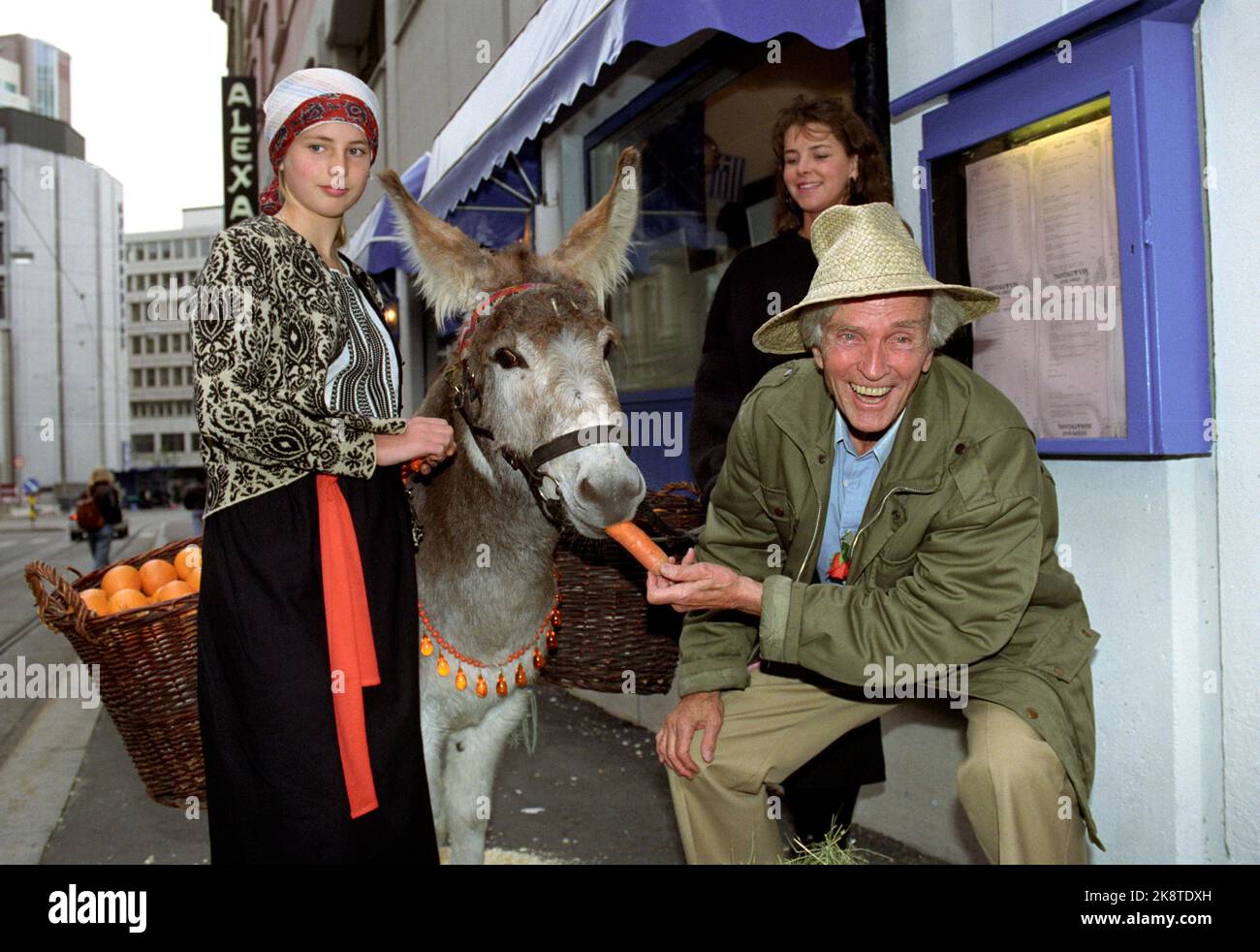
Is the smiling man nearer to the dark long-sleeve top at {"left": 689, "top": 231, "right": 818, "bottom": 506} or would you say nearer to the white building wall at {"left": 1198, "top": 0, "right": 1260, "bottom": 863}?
the dark long-sleeve top at {"left": 689, "top": 231, "right": 818, "bottom": 506}

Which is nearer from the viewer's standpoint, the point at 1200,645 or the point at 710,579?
the point at 710,579

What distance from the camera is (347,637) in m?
2.30

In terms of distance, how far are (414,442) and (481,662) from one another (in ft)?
3.19

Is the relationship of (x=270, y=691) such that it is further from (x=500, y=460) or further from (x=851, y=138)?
(x=851, y=138)

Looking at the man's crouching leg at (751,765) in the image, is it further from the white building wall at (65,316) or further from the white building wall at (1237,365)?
the white building wall at (65,316)

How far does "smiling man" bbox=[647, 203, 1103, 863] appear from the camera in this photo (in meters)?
2.33

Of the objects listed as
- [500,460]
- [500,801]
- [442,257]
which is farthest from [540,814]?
Result: [442,257]

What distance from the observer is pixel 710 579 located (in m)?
2.37

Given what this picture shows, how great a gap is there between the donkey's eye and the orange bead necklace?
0.78 meters

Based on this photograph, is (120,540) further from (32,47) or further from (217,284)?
(32,47)

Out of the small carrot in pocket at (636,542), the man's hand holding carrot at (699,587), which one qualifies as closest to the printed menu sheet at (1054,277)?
the man's hand holding carrot at (699,587)

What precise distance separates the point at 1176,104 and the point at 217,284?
2580mm

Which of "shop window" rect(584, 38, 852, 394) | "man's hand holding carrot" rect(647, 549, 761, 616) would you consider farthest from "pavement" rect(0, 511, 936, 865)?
"shop window" rect(584, 38, 852, 394)
